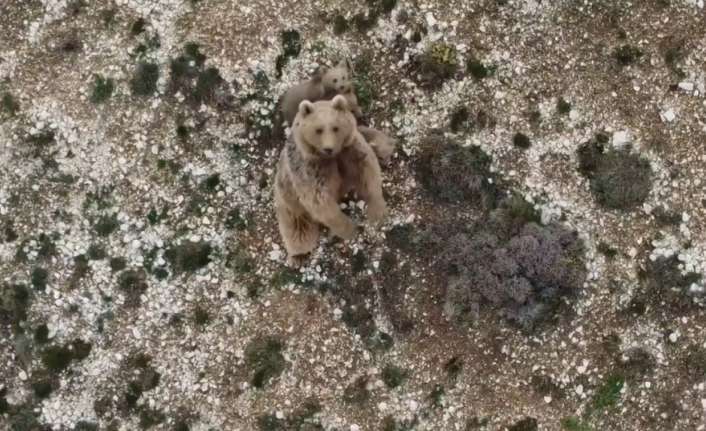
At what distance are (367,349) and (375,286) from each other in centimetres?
101

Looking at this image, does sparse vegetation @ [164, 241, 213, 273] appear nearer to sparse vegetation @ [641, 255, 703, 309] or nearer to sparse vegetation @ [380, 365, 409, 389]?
sparse vegetation @ [380, 365, 409, 389]

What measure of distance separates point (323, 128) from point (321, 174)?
33.3 inches

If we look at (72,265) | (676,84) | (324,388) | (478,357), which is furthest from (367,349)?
(676,84)

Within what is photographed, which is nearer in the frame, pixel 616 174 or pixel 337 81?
pixel 337 81

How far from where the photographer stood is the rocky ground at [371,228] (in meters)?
12.1

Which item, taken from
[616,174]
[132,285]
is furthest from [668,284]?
[132,285]

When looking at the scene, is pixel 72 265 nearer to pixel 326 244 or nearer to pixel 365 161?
pixel 326 244

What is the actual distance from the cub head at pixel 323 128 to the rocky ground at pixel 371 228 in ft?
8.69

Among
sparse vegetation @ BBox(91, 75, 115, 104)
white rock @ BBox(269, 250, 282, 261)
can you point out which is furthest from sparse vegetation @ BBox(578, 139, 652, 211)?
sparse vegetation @ BBox(91, 75, 115, 104)

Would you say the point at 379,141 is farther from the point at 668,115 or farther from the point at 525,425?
the point at 525,425

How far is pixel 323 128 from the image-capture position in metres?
9.35

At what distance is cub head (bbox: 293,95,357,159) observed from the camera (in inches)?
369

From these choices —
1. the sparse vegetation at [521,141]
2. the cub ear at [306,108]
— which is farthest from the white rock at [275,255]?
the sparse vegetation at [521,141]

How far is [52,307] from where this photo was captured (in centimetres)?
1215
